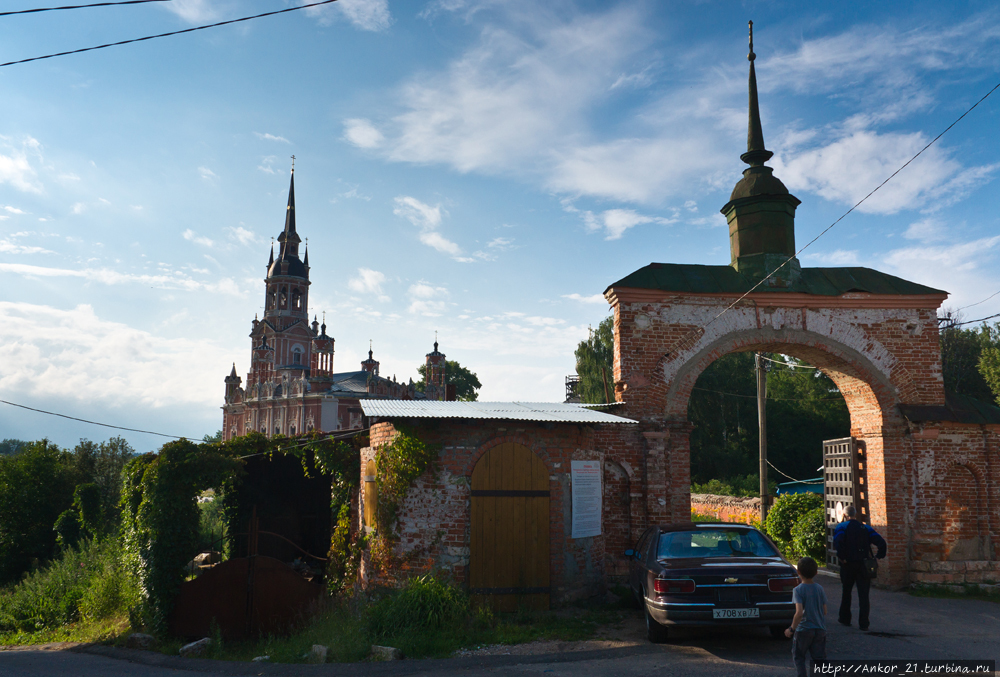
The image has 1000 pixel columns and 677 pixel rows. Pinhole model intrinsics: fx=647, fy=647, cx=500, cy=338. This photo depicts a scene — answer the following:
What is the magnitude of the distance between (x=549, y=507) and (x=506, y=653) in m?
2.52

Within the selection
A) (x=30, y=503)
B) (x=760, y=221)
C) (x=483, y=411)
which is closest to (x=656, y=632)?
(x=483, y=411)

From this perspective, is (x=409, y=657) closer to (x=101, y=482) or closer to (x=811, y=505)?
(x=811, y=505)

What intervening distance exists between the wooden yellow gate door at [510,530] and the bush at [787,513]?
8.38 metres

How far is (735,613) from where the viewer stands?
6.95m

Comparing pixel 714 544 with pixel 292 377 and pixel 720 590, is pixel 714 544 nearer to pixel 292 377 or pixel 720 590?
pixel 720 590

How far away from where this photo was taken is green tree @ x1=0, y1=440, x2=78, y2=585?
1923 centimetres

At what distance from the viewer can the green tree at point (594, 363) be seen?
3953 cm

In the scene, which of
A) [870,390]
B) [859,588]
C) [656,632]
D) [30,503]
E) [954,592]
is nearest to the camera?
[656,632]

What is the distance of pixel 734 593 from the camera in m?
7.02

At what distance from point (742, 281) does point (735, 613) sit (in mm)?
7350

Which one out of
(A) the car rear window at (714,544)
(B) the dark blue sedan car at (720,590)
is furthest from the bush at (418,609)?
(A) the car rear window at (714,544)

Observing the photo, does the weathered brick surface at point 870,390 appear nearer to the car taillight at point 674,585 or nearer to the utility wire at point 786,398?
the car taillight at point 674,585

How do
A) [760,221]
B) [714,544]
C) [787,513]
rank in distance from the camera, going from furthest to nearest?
1. [787,513]
2. [760,221]
3. [714,544]

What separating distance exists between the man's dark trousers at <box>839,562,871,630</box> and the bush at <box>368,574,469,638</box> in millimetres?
5146
